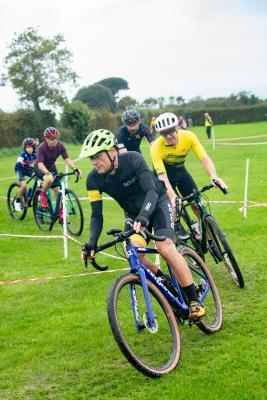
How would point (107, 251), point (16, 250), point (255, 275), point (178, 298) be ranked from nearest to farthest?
point (178, 298) < point (255, 275) < point (107, 251) < point (16, 250)

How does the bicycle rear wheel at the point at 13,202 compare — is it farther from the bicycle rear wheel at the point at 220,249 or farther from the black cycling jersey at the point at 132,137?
the bicycle rear wheel at the point at 220,249

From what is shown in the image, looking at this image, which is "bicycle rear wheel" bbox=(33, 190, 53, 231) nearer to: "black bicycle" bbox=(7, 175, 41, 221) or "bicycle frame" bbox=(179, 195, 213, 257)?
"black bicycle" bbox=(7, 175, 41, 221)

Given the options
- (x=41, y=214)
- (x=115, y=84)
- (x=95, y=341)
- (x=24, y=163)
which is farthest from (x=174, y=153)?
(x=115, y=84)

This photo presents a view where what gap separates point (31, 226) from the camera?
47.2ft

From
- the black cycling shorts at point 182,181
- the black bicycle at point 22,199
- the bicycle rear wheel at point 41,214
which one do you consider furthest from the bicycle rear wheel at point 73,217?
the black cycling shorts at point 182,181

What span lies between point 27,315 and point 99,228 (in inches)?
89.1

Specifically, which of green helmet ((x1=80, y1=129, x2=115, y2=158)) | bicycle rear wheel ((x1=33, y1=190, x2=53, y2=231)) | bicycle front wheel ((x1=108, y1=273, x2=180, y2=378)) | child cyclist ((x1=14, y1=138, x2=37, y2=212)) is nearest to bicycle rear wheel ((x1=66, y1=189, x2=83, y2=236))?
bicycle rear wheel ((x1=33, y1=190, x2=53, y2=231))

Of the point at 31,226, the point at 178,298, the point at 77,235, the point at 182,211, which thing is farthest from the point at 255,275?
the point at 31,226

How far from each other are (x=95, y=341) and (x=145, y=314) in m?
1.24

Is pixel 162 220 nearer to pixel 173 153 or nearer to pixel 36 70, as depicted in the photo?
pixel 173 153

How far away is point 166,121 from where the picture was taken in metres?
7.88

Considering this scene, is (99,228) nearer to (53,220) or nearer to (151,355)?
(151,355)

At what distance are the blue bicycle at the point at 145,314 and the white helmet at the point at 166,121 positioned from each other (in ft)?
9.23

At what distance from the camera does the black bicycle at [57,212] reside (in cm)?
1232
